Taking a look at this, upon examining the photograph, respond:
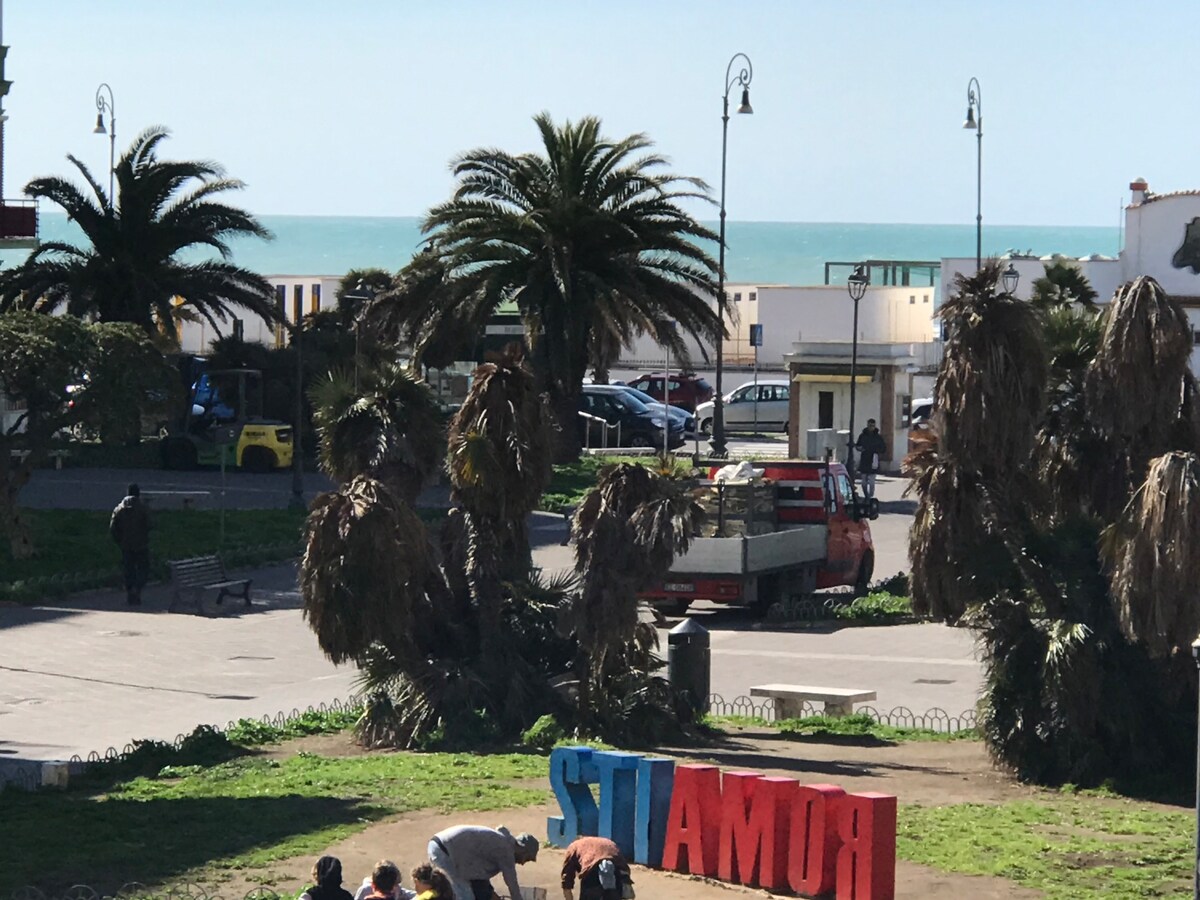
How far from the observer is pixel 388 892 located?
10.8 meters

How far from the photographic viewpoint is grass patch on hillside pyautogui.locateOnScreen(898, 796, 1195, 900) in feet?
43.8

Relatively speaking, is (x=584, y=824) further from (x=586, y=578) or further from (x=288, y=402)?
(x=288, y=402)

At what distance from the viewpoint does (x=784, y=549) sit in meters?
29.0

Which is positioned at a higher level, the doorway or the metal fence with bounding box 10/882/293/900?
the doorway

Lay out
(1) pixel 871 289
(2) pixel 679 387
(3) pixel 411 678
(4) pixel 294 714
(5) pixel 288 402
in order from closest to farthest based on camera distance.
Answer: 1. (3) pixel 411 678
2. (4) pixel 294 714
3. (5) pixel 288 402
4. (2) pixel 679 387
5. (1) pixel 871 289

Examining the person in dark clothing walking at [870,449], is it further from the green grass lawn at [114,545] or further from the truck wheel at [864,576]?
the green grass lawn at [114,545]

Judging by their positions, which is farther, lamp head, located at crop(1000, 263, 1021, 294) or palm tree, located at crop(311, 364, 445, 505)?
lamp head, located at crop(1000, 263, 1021, 294)

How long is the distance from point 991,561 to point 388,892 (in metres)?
8.54

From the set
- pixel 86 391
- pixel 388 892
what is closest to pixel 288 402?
pixel 86 391

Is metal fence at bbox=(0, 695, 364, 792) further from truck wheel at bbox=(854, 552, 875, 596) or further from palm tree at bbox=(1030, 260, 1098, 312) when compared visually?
truck wheel at bbox=(854, 552, 875, 596)

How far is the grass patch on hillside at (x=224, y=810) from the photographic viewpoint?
1361 cm

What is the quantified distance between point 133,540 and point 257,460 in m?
16.1

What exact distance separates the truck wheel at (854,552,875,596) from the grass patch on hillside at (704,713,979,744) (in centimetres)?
1026

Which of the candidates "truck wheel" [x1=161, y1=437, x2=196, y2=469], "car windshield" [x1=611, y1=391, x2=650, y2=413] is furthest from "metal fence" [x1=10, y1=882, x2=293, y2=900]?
"car windshield" [x1=611, y1=391, x2=650, y2=413]
